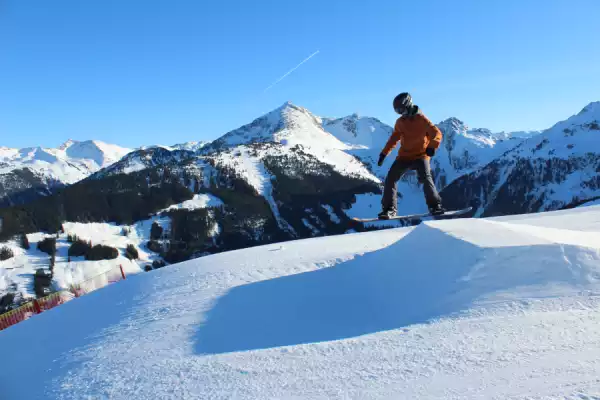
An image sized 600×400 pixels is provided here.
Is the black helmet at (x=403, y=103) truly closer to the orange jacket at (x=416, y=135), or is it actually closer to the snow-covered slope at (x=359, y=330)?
the orange jacket at (x=416, y=135)

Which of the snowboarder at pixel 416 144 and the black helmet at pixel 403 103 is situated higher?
the black helmet at pixel 403 103

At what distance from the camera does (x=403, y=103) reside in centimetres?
1012

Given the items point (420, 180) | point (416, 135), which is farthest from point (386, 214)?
point (416, 135)

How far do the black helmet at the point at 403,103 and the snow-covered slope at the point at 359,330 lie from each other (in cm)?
359

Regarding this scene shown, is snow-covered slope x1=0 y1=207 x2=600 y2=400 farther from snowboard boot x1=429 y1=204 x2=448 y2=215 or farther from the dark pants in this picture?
the dark pants

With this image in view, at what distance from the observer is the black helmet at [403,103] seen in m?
10.1

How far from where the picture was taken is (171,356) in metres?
7.57

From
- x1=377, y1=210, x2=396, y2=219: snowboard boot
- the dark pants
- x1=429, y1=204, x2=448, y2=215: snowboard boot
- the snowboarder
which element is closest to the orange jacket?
the snowboarder

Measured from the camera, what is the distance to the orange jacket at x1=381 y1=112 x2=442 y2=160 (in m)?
10.4

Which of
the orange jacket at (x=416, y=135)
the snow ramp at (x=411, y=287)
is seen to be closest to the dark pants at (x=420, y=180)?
the orange jacket at (x=416, y=135)

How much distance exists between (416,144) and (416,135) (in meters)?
0.25

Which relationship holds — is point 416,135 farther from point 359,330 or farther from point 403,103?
point 359,330

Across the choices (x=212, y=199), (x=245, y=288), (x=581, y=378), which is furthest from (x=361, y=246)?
(x=212, y=199)

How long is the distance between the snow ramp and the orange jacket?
7.94 feet
